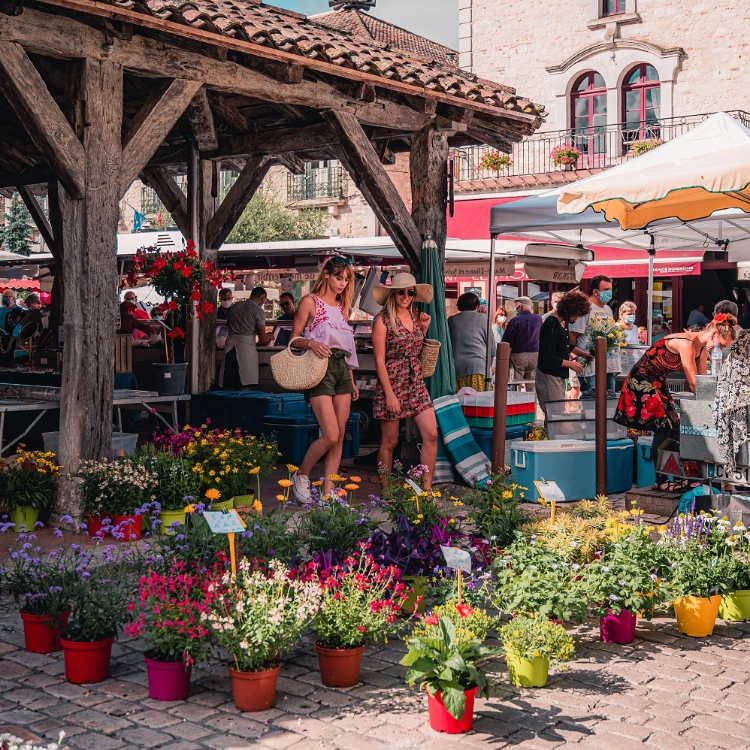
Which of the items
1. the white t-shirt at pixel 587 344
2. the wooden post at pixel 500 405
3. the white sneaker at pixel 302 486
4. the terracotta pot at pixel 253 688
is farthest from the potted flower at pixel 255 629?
the white t-shirt at pixel 587 344

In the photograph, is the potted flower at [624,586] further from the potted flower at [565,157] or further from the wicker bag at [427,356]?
the potted flower at [565,157]

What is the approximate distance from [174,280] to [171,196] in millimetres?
1929

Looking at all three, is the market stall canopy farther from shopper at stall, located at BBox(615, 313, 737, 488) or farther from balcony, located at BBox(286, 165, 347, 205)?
balcony, located at BBox(286, 165, 347, 205)

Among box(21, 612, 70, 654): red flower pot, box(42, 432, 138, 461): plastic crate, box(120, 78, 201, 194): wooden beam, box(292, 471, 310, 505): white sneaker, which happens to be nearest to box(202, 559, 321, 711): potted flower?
box(21, 612, 70, 654): red flower pot

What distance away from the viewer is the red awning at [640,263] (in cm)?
1914

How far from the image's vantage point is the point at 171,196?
36.5 feet

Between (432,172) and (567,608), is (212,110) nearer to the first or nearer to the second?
(432,172)

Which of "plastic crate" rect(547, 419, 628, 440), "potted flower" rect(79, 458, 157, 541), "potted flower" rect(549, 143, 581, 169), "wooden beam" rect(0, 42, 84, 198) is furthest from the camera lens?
"potted flower" rect(549, 143, 581, 169)

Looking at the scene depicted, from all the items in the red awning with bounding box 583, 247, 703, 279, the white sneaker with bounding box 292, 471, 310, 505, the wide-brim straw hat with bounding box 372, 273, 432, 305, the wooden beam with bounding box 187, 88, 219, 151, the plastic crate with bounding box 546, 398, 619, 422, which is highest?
the wooden beam with bounding box 187, 88, 219, 151

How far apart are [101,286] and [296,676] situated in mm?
3364

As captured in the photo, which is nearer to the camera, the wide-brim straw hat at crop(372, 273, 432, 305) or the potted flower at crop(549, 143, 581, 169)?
the wide-brim straw hat at crop(372, 273, 432, 305)

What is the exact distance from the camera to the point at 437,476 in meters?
8.94

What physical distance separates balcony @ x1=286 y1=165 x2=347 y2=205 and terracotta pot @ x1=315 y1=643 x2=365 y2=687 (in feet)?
97.0

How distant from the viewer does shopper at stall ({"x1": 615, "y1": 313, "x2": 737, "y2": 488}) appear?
744cm
